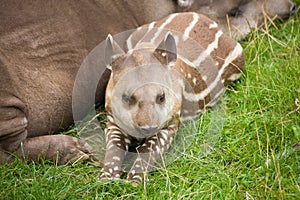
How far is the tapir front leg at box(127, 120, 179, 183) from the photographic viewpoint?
4.07 m

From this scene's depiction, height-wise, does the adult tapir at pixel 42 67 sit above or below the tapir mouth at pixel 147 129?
above

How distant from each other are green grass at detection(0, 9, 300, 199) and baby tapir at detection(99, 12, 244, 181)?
0.14 m

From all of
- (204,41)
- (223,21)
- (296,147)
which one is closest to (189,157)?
(296,147)

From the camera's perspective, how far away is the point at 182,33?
16.0ft

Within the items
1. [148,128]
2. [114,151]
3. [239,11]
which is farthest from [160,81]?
[239,11]

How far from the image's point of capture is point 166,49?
14.1ft

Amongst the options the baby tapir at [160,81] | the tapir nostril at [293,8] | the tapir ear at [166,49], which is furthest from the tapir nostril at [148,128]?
the tapir nostril at [293,8]

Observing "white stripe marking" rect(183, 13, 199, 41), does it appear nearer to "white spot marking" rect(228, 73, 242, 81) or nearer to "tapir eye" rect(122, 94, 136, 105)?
"white spot marking" rect(228, 73, 242, 81)

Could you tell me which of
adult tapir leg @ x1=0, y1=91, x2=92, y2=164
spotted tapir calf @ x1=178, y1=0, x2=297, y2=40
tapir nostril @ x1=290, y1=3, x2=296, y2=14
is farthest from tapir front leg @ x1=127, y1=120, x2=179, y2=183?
tapir nostril @ x1=290, y1=3, x2=296, y2=14

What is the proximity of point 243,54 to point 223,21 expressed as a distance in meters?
0.58

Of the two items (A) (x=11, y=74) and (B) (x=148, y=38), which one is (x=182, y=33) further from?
(A) (x=11, y=74)

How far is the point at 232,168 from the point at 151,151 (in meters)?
0.54

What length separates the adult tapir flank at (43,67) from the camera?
426 centimetres

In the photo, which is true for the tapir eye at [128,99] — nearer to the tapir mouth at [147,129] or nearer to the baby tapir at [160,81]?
the baby tapir at [160,81]
